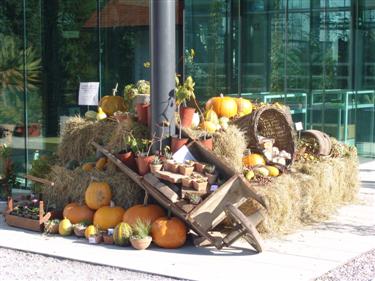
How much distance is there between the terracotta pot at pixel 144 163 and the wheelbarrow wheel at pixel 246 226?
3.17 feet

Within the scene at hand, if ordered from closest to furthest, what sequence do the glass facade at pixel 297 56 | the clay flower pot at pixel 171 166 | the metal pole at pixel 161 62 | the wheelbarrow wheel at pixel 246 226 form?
1. the wheelbarrow wheel at pixel 246 226
2. the clay flower pot at pixel 171 166
3. the metal pole at pixel 161 62
4. the glass facade at pixel 297 56

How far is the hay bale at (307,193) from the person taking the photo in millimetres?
6945

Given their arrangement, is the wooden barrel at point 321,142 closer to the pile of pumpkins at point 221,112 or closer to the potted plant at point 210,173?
the pile of pumpkins at point 221,112

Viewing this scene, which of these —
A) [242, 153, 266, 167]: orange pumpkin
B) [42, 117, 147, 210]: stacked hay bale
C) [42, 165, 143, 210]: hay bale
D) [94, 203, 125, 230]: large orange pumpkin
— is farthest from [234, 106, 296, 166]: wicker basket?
[94, 203, 125, 230]: large orange pumpkin

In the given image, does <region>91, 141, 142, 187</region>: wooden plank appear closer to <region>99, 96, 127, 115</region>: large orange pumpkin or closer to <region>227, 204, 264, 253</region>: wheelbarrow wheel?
<region>99, 96, 127, 115</region>: large orange pumpkin

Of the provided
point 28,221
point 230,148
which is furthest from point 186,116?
point 28,221

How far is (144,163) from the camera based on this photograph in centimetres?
691

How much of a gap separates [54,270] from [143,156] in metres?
1.51

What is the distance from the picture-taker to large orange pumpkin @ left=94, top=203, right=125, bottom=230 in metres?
6.93

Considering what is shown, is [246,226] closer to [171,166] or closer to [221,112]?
[171,166]

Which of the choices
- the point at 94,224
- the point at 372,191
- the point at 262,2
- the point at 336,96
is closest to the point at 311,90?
the point at 336,96

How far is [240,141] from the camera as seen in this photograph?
7273 mm

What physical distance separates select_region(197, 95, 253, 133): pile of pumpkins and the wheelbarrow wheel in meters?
1.34

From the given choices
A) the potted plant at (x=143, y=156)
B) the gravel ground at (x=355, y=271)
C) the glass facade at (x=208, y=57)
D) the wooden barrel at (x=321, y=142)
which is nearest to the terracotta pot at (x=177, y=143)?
the potted plant at (x=143, y=156)
